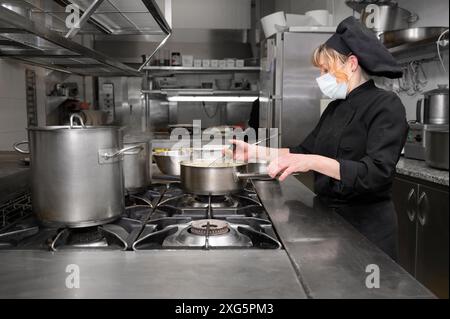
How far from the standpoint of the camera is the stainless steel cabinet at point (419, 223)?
6.85ft

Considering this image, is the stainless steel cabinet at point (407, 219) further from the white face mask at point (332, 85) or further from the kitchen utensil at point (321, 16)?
the kitchen utensil at point (321, 16)

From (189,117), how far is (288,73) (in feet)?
7.37

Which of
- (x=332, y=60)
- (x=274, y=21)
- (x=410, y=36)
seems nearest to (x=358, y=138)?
(x=332, y=60)

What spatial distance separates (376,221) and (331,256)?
60 cm

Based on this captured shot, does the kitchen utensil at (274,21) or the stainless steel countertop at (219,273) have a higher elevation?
the kitchen utensil at (274,21)

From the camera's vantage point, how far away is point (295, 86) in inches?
148

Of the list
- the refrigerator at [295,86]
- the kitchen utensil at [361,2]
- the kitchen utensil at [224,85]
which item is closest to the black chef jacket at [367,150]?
the kitchen utensil at [361,2]

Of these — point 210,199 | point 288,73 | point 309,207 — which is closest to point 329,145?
point 309,207

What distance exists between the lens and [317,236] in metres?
1.00

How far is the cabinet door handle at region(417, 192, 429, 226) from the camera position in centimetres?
Result: 220

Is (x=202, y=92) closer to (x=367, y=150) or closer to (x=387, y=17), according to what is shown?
(x=387, y=17)

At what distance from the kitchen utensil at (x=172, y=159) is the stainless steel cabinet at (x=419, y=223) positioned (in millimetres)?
1281
